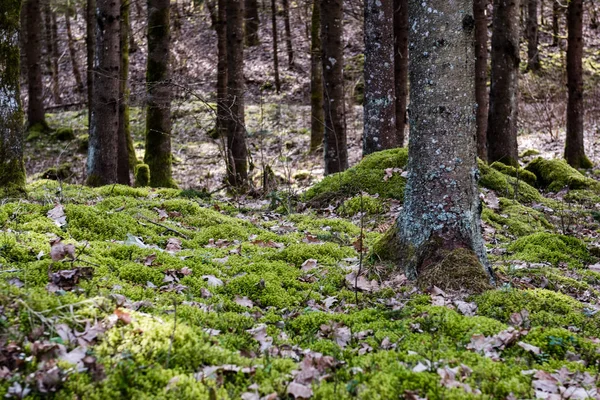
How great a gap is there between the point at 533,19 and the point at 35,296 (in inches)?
1039

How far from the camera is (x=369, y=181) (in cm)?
870

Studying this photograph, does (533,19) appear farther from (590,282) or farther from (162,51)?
(590,282)

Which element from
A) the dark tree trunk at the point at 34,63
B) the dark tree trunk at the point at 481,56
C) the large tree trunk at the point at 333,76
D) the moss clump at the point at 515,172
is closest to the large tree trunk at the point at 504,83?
the dark tree trunk at the point at 481,56

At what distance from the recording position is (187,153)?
19531 mm

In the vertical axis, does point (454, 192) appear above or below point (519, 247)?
above

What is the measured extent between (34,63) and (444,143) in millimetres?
21137

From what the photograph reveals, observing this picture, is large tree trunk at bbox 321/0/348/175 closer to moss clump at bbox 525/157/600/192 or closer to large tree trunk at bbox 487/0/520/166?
large tree trunk at bbox 487/0/520/166

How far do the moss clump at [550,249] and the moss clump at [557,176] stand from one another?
4.21 meters

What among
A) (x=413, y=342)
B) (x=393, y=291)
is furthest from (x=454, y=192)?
(x=413, y=342)

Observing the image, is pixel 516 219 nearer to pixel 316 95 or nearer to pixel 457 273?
pixel 457 273

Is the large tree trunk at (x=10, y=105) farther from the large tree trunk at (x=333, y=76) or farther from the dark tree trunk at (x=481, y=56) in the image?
the dark tree trunk at (x=481, y=56)

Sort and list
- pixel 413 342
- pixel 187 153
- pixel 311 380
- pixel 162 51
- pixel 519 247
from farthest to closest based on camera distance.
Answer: pixel 187 153 < pixel 162 51 < pixel 519 247 < pixel 413 342 < pixel 311 380

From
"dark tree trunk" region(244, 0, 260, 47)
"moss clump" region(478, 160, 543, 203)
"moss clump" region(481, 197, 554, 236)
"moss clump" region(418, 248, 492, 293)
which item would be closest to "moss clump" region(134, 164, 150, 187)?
"moss clump" region(478, 160, 543, 203)

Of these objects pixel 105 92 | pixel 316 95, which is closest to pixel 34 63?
pixel 316 95
